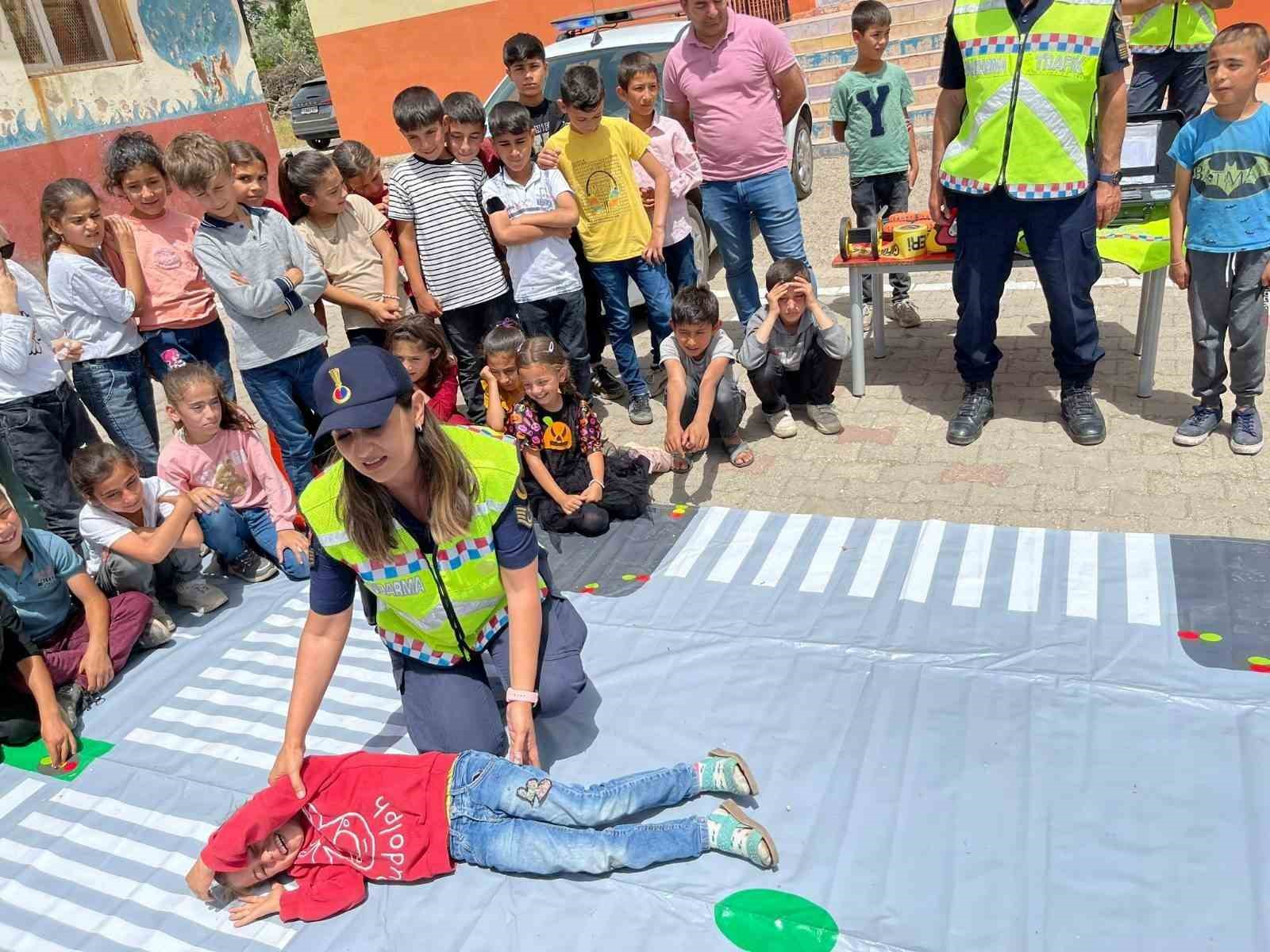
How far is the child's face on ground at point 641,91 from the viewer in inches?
196

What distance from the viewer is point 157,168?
409 centimetres

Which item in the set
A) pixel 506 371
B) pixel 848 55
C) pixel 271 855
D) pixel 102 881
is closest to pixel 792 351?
pixel 506 371

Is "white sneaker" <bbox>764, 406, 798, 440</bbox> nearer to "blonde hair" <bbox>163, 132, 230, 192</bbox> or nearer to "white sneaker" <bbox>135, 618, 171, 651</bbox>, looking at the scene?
"blonde hair" <bbox>163, 132, 230, 192</bbox>

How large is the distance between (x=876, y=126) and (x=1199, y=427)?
2473mm

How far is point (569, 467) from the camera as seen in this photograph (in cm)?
405

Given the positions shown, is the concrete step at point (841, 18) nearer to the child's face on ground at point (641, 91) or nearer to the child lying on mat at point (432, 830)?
the child's face on ground at point (641, 91)

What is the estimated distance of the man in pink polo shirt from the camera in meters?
4.67

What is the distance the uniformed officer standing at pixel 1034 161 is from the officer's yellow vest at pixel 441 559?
2.45 metres

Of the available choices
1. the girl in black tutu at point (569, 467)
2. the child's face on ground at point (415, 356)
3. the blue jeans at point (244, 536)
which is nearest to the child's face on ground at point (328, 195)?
the child's face on ground at point (415, 356)

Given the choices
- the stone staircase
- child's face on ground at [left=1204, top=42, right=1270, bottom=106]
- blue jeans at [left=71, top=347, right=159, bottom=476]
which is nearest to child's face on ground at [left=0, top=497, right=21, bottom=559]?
blue jeans at [left=71, top=347, right=159, bottom=476]

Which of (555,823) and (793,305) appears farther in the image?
(793,305)

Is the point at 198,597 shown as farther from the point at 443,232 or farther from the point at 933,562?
the point at 933,562

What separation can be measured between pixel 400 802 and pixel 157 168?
301cm

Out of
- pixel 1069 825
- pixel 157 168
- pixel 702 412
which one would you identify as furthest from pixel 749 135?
pixel 1069 825
